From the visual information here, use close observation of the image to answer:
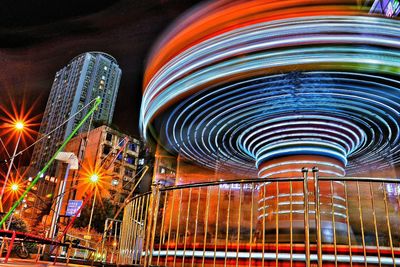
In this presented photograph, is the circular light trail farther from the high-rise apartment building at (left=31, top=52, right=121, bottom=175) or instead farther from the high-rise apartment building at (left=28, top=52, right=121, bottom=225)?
the high-rise apartment building at (left=31, top=52, right=121, bottom=175)

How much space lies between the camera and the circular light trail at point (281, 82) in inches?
241

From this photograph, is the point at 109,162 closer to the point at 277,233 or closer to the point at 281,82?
the point at 281,82

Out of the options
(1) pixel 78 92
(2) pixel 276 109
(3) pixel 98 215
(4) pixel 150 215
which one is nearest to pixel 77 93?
(1) pixel 78 92

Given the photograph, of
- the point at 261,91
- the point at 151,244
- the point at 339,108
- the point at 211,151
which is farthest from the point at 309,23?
the point at 211,151

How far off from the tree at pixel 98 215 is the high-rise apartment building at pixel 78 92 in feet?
222

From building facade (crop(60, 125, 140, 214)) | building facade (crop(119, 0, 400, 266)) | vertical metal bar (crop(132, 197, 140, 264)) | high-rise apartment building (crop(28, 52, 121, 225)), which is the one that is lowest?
vertical metal bar (crop(132, 197, 140, 264))

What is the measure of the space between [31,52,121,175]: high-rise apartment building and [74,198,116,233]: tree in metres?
67.7

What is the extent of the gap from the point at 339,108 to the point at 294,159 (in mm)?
1494

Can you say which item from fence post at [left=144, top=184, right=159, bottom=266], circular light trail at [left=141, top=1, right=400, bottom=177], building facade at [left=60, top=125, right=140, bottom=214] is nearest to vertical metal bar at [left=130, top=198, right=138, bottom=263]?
fence post at [left=144, top=184, right=159, bottom=266]

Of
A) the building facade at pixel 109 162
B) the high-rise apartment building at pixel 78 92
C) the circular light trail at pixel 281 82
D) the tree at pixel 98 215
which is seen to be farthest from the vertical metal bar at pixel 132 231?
the high-rise apartment building at pixel 78 92

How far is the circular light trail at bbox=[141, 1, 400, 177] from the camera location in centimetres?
612

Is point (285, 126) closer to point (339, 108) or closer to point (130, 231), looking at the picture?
point (339, 108)

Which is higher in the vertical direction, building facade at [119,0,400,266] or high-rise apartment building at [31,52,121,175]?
high-rise apartment building at [31,52,121,175]

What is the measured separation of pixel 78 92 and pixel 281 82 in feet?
359
